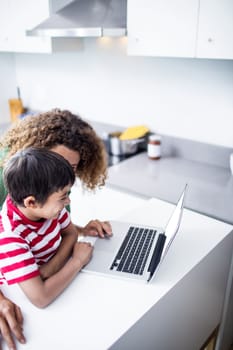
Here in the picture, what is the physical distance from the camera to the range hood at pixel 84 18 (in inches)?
63.4

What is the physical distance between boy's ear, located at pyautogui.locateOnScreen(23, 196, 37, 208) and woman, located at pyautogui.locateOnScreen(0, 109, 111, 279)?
0.24m

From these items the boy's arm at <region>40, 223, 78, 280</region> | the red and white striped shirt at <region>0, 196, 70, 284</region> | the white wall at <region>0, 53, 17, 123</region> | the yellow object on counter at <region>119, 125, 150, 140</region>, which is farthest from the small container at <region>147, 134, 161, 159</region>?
the white wall at <region>0, 53, 17, 123</region>

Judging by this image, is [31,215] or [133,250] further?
[133,250]

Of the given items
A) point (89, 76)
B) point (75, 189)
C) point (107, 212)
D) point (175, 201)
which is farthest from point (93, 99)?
point (175, 201)

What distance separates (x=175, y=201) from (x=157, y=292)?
58 cm

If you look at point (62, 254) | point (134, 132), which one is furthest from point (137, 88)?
point (62, 254)

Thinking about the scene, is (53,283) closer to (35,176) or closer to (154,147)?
(35,176)

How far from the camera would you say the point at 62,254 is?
100 centimetres

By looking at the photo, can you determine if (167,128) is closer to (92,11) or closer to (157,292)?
(92,11)

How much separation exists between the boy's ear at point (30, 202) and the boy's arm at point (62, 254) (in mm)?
196

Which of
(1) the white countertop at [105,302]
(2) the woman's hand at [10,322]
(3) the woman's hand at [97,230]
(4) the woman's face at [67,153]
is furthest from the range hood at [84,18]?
(2) the woman's hand at [10,322]

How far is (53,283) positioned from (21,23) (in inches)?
67.0

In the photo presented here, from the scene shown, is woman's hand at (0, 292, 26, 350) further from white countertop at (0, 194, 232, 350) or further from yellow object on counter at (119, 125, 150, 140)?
yellow object on counter at (119, 125, 150, 140)

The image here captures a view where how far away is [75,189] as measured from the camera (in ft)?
5.92
